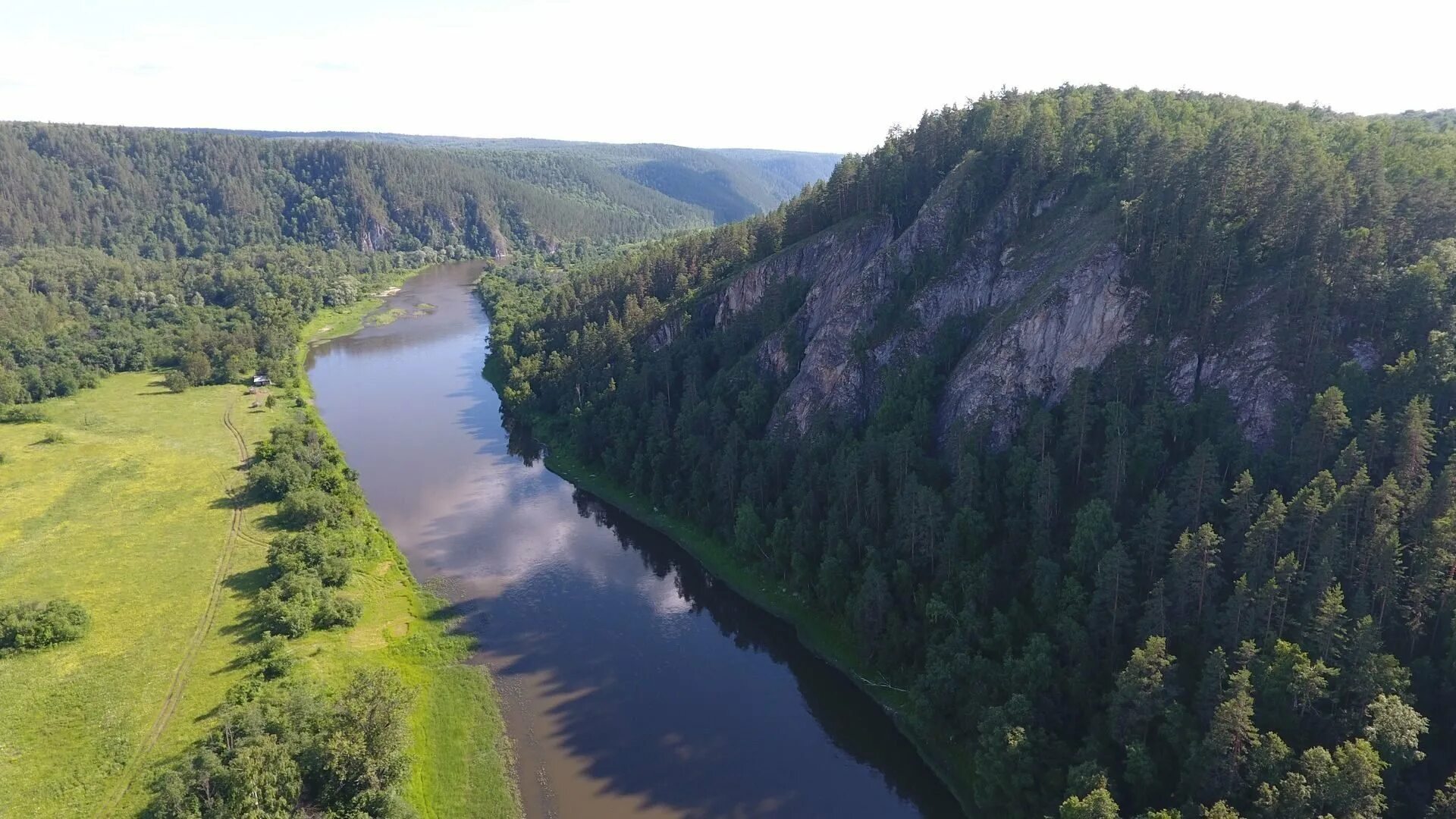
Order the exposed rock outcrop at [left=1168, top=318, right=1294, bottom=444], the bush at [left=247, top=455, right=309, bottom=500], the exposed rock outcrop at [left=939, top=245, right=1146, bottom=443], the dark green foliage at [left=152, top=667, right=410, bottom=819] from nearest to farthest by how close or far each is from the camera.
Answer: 1. the dark green foliage at [left=152, top=667, right=410, bottom=819]
2. the exposed rock outcrop at [left=1168, top=318, right=1294, bottom=444]
3. the exposed rock outcrop at [left=939, top=245, right=1146, bottom=443]
4. the bush at [left=247, top=455, right=309, bottom=500]

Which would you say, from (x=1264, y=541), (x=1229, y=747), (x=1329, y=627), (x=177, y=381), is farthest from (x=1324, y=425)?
(x=177, y=381)

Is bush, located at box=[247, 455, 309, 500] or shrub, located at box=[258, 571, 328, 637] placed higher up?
bush, located at box=[247, 455, 309, 500]

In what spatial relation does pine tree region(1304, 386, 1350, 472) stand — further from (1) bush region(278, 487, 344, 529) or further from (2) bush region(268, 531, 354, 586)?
(1) bush region(278, 487, 344, 529)

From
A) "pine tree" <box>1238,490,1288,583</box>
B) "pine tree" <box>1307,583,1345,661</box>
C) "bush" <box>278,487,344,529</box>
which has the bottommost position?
"bush" <box>278,487,344,529</box>

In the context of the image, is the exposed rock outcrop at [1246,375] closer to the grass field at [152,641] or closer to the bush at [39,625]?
the grass field at [152,641]

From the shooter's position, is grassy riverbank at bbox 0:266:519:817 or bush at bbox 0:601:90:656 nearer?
grassy riverbank at bbox 0:266:519:817

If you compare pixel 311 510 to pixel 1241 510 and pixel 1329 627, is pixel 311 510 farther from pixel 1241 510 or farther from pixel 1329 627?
pixel 1329 627

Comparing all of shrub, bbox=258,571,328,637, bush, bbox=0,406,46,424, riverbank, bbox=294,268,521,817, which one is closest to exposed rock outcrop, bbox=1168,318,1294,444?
riverbank, bbox=294,268,521,817

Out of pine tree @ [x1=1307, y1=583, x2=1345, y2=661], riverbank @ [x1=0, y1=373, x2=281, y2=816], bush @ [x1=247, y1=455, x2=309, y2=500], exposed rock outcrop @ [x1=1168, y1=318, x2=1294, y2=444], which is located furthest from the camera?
bush @ [x1=247, y1=455, x2=309, y2=500]

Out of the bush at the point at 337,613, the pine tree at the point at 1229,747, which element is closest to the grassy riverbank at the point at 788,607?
the pine tree at the point at 1229,747
